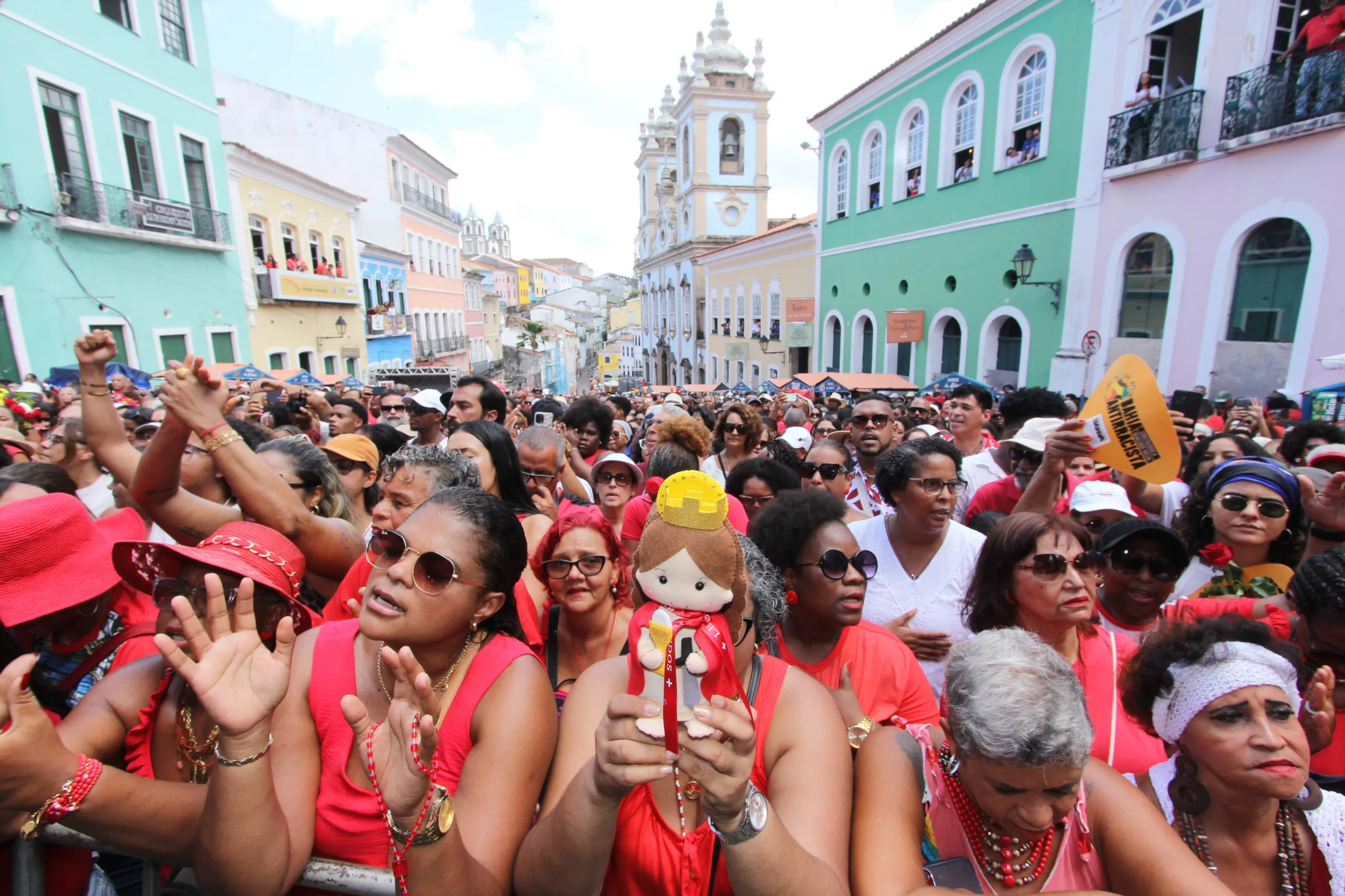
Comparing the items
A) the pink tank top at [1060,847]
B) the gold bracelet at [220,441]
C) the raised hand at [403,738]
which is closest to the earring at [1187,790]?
the pink tank top at [1060,847]

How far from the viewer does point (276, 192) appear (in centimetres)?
1980

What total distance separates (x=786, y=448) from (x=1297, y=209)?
9.37m

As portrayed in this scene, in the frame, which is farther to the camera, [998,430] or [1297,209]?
[1297,209]

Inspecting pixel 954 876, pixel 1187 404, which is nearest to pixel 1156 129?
pixel 1187 404

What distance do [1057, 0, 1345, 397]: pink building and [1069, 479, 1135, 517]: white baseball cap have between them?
8.39 m

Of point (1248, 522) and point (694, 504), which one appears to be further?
point (1248, 522)

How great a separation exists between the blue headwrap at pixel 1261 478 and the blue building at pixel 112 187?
51.8ft

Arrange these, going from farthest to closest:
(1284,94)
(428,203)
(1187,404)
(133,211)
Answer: (428,203)
(133,211)
(1284,94)
(1187,404)

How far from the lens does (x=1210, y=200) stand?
1014 cm

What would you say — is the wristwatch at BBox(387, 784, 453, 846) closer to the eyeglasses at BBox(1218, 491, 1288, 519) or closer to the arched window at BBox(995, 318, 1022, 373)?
the eyeglasses at BBox(1218, 491, 1288, 519)

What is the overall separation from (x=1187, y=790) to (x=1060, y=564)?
770 millimetres

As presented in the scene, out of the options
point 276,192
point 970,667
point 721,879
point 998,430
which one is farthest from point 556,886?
point 276,192

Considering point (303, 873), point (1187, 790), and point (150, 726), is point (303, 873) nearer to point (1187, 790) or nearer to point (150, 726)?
point (150, 726)

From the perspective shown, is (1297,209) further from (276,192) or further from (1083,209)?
(276,192)
